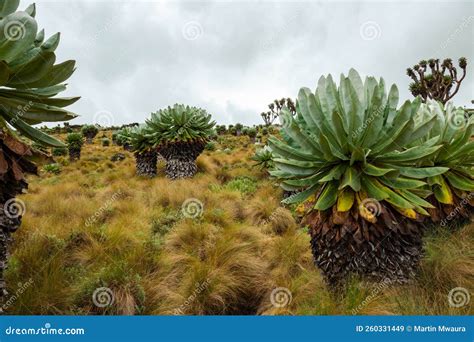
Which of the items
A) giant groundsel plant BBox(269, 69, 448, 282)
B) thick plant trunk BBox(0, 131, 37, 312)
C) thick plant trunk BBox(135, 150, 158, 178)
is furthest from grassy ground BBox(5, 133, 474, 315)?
thick plant trunk BBox(135, 150, 158, 178)

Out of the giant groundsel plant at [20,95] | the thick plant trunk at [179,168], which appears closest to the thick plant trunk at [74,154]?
the thick plant trunk at [179,168]

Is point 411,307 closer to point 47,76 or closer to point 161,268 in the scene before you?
point 161,268

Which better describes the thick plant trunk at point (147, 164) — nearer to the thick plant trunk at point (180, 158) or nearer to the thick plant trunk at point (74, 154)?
the thick plant trunk at point (180, 158)

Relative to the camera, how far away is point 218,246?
177 inches

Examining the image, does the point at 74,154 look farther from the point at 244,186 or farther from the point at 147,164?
the point at 244,186

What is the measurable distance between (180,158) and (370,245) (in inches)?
311

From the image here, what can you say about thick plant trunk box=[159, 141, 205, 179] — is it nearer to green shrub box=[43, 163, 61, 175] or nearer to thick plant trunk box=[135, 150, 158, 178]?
thick plant trunk box=[135, 150, 158, 178]

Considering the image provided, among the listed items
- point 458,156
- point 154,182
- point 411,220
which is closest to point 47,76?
point 411,220

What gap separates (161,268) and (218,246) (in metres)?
0.81

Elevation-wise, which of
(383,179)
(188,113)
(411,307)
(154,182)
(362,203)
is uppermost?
(188,113)

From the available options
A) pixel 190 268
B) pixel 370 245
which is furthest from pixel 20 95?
pixel 370 245

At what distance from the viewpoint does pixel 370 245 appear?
3.10 meters

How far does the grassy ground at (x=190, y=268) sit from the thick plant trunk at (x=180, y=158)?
3.60 m

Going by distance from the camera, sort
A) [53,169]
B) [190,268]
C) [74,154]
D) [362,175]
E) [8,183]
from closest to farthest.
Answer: [8,183] → [362,175] → [190,268] → [53,169] → [74,154]
